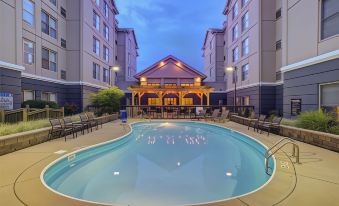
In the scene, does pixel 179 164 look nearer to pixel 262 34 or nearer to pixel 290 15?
pixel 290 15

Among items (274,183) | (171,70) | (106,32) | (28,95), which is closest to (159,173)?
(274,183)

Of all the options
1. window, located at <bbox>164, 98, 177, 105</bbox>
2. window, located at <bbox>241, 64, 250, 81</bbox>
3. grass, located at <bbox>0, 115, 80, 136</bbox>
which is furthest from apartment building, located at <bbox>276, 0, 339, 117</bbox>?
window, located at <bbox>164, 98, 177, 105</bbox>

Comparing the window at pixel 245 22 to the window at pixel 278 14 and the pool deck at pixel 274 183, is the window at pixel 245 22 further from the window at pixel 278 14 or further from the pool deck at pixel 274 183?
the pool deck at pixel 274 183

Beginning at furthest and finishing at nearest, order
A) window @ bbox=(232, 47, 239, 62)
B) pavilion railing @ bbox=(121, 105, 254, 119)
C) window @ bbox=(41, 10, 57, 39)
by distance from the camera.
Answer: window @ bbox=(232, 47, 239, 62), pavilion railing @ bbox=(121, 105, 254, 119), window @ bbox=(41, 10, 57, 39)

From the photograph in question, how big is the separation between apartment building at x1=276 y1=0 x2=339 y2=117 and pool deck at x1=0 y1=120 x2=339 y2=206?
5.28 metres

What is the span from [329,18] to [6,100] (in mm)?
16455

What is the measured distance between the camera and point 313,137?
798 cm

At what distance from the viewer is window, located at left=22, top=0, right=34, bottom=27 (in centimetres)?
1498

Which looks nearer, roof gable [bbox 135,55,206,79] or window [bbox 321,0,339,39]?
window [bbox 321,0,339,39]

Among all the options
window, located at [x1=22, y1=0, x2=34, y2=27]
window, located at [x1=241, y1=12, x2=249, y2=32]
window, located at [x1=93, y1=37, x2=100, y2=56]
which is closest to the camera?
window, located at [x1=22, y1=0, x2=34, y2=27]

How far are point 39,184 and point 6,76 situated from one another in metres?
10.1

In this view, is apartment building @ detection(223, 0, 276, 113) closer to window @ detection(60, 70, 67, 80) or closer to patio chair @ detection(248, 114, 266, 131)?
patio chair @ detection(248, 114, 266, 131)

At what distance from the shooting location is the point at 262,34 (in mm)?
20656

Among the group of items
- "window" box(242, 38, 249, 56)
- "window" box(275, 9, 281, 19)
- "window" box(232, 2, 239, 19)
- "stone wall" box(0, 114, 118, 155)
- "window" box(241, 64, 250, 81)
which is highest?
"window" box(232, 2, 239, 19)
